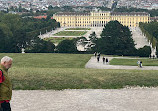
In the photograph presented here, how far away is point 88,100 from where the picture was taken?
9219 millimetres

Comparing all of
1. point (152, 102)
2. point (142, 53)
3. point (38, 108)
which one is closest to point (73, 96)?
point (38, 108)

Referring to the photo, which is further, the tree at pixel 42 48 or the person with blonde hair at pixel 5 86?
the tree at pixel 42 48

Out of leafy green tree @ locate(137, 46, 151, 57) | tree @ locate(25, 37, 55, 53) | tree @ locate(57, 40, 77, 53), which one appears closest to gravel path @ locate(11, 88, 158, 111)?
leafy green tree @ locate(137, 46, 151, 57)

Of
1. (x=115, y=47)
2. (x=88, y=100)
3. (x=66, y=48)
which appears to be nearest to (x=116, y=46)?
(x=115, y=47)

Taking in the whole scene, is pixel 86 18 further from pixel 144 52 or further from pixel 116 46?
pixel 144 52

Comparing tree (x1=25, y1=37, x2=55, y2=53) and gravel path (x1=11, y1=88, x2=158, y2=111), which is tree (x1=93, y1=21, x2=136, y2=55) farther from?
gravel path (x1=11, y1=88, x2=158, y2=111)

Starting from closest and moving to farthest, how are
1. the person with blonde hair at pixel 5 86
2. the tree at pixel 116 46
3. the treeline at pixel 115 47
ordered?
the person with blonde hair at pixel 5 86 → the treeline at pixel 115 47 → the tree at pixel 116 46

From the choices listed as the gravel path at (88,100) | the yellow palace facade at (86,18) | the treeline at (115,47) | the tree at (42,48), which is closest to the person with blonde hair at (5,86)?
the gravel path at (88,100)

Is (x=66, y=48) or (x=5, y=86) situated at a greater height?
(x=5, y=86)

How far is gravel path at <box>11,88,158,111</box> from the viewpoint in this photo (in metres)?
8.53

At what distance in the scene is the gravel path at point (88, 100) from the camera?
8.53 m

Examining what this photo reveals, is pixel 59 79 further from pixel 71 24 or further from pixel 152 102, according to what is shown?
pixel 71 24

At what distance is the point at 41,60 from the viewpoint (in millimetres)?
22203

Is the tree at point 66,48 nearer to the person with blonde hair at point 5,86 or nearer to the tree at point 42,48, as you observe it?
the tree at point 42,48
